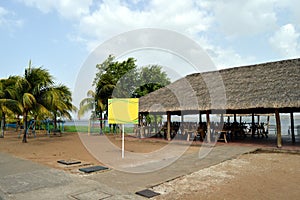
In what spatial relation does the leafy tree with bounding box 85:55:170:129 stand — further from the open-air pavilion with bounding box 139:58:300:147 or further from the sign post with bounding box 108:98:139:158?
the sign post with bounding box 108:98:139:158

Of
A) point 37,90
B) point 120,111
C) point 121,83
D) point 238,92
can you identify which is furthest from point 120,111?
point 121,83

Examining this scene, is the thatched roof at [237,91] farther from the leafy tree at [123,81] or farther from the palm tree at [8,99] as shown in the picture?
the palm tree at [8,99]

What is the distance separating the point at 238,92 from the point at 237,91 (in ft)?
0.52

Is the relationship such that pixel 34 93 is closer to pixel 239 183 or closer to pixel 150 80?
pixel 239 183

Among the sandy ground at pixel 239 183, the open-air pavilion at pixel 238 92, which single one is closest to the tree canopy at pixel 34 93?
the open-air pavilion at pixel 238 92

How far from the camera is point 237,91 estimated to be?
37.6 feet

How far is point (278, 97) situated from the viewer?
31.3ft

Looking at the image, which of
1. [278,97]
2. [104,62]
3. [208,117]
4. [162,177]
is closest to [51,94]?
[208,117]

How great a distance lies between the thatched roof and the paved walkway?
4.31m

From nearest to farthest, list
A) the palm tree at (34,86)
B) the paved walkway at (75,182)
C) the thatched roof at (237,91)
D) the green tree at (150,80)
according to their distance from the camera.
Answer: the paved walkway at (75,182) → the thatched roof at (237,91) → the palm tree at (34,86) → the green tree at (150,80)

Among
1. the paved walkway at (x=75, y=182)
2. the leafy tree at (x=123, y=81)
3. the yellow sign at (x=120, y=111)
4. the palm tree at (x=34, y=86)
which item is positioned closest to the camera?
the paved walkway at (x=75, y=182)

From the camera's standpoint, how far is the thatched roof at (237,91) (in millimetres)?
9804

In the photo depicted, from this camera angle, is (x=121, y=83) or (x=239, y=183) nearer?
(x=239, y=183)

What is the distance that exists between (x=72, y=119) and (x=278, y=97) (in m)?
19.0
